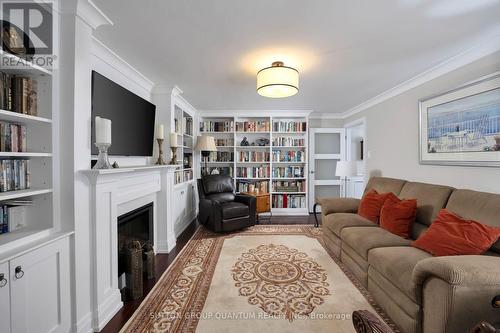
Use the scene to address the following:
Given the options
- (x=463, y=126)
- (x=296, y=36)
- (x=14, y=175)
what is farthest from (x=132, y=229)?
(x=463, y=126)

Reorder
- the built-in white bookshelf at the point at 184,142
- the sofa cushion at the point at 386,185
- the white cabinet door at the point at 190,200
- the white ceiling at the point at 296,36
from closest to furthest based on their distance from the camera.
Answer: the white ceiling at the point at 296,36 → the sofa cushion at the point at 386,185 → the built-in white bookshelf at the point at 184,142 → the white cabinet door at the point at 190,200

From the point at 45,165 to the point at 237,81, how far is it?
227 cm

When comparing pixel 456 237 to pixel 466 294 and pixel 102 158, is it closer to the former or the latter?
pixel 466 294

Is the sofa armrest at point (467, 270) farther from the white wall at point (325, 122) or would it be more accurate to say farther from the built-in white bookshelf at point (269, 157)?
the white wall at point (325, 122)

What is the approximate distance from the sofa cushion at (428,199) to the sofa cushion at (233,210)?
2.34 metres

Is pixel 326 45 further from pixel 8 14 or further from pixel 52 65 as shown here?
pixel 8 14

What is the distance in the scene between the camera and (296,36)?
1.99 meters

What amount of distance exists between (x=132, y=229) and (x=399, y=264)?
2.51 m

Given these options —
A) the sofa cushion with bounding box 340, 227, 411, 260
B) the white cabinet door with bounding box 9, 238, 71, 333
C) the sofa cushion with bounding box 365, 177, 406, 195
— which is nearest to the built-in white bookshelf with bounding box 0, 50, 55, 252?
the white cabinet door with bounding box 9, 238, 71, 333

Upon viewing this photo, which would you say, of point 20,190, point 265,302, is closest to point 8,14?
point 20,190

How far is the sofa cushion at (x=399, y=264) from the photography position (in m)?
1.60

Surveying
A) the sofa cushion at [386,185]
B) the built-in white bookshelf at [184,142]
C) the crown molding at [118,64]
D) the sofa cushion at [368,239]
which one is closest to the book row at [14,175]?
the crown molding at [118,64]

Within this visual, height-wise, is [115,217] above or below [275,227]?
above

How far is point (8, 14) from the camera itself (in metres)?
1.41
